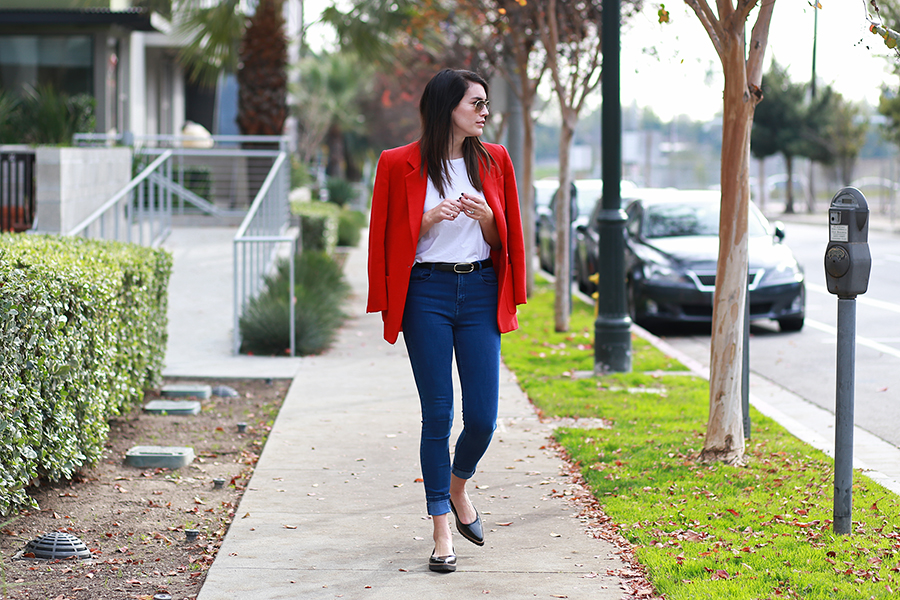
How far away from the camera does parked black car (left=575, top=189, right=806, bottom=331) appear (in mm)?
10953

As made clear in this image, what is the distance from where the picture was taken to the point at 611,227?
8531 mm

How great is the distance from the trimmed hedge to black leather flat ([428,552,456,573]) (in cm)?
172

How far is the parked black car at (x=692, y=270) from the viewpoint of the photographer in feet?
35.9

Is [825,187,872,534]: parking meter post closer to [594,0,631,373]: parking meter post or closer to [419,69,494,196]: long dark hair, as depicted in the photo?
[419,69,494,196]: long dark hair

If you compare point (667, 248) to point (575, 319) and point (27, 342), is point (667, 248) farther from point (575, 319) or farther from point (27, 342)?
point (27, 342)

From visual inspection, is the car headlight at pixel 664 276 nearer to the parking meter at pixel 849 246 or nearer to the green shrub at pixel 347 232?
the parking meter at pixel 849 246

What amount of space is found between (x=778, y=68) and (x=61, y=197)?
129 ft

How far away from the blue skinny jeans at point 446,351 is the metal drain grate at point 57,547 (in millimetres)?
1422

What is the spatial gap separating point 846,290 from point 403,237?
70.3 inches

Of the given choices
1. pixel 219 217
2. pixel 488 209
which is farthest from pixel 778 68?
pixel 488 209

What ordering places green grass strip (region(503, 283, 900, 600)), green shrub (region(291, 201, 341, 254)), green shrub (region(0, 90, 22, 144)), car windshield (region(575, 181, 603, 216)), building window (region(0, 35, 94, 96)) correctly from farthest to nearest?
1. car windshield (region(575, 181, 603, 216))
2. building window (region(0, 35, 94, 96))
3. green shrub (region(291, 201, 341, 254))
4. green shrub (region(0, 90, 22, 144))
5. green grass strip (region(503, 283, 900, 600))

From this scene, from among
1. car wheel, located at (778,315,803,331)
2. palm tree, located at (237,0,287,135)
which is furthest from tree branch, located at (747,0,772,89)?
palm tree, located at (237,0,287,135)

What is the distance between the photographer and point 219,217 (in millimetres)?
16422

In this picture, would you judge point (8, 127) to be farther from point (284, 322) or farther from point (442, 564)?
point (442, 564)
